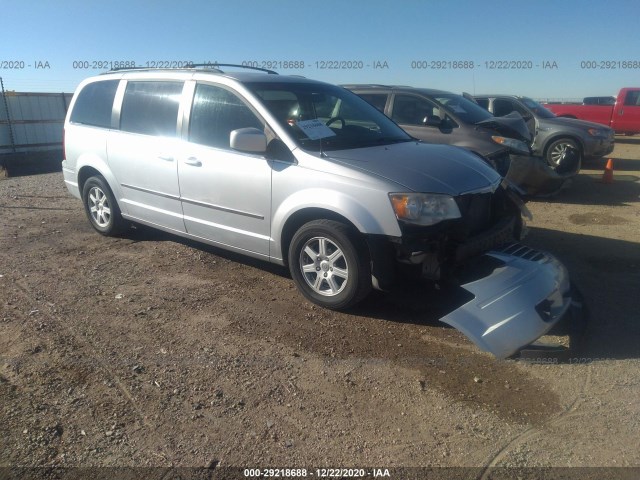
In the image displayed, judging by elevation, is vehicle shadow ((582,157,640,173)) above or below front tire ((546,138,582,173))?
below

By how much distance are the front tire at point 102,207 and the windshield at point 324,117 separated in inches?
95.4

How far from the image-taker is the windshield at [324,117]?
4512 mm

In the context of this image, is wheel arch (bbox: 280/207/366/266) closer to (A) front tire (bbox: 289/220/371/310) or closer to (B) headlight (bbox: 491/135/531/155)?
(A) front tire (bbox: 289/220/371/310)

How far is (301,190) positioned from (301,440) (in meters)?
2.04

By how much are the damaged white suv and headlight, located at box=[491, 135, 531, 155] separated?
3323 millimetres

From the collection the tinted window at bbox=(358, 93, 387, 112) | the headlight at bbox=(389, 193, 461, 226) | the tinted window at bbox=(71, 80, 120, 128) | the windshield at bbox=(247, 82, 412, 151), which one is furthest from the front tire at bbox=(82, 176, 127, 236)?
the tinted window at bbox=(358, 93, 387, 112)

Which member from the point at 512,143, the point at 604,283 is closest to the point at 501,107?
the point at 512,143

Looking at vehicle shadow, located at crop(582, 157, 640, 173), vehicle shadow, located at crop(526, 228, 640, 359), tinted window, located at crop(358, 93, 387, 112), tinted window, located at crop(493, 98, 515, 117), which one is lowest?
vehicle shadow, located at crop(582, 157, 640, 173)

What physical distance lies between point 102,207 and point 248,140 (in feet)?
9.54

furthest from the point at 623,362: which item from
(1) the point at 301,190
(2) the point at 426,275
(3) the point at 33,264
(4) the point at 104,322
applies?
(3) the point at 33,264

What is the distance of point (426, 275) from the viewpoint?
12.5ft

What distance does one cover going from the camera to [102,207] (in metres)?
6.29

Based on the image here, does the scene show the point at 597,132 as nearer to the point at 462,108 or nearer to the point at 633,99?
the point at 462,108

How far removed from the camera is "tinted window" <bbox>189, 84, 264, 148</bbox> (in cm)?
470
